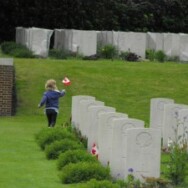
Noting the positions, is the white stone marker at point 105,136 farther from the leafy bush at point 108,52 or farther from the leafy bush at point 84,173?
the leafy bush at point 108,52

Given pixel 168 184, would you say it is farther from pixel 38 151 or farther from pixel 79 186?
pixel 38 151

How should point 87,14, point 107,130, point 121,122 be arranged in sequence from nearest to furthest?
point 121,122
point 107,130
point 87,14

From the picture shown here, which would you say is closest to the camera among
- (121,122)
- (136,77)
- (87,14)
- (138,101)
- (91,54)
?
(121,122)

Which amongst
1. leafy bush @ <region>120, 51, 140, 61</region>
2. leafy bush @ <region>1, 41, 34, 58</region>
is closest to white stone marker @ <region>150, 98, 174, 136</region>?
leafy bush @ <region>120, 51, 140, 61</region>

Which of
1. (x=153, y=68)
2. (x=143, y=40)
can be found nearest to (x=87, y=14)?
(x=143, y=40)

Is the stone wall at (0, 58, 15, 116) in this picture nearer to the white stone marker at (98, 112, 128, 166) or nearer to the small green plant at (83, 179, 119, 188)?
the white stone marker at (98, 112, 128, 166)

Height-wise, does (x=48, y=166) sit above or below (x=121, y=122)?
below

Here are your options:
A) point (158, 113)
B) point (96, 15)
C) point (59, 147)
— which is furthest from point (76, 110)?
point (96, 15)

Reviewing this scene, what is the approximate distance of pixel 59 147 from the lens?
1769cm

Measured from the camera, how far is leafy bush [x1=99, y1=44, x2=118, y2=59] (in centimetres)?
3922

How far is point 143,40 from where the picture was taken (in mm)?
39625

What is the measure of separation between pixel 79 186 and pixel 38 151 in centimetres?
570

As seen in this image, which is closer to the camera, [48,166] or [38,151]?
[48,166]

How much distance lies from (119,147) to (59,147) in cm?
335
